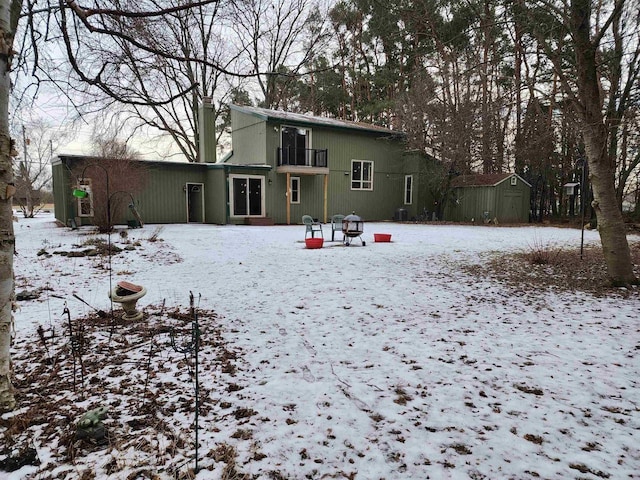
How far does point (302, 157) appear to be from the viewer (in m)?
18.3

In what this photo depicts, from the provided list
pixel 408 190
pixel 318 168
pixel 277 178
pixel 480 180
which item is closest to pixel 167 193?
pixel 277 178

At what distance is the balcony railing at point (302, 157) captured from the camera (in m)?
17.7

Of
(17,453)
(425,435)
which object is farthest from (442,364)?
(17,453)

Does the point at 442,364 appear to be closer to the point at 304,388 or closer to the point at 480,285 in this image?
the point at 304,388

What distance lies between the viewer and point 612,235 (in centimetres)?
544

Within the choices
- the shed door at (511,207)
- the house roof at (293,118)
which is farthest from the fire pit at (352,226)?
the shed door at (511,207)

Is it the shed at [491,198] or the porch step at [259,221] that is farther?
the shed at [491,198]

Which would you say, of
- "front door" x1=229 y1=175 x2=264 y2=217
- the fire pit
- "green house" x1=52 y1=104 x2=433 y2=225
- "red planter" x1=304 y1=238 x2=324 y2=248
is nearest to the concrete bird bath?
"red planter" x1=304 y1=238 x2=324 y2=248

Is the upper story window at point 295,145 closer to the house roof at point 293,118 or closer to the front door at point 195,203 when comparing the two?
the house roof at point 293,118

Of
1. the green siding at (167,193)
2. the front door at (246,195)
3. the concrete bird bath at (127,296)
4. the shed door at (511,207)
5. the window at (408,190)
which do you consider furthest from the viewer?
the window at (408,190)

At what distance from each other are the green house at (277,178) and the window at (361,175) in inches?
2.2

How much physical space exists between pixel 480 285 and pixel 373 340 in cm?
Result: 295

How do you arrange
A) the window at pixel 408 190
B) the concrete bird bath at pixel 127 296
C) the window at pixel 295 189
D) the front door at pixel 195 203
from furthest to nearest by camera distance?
the window at pixel 408 190, the window at pixel 295 189, the front door at pixel 195 203, the concrete bird bath at pixel 127 296

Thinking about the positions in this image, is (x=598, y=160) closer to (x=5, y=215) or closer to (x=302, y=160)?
(x=5, y=215)
